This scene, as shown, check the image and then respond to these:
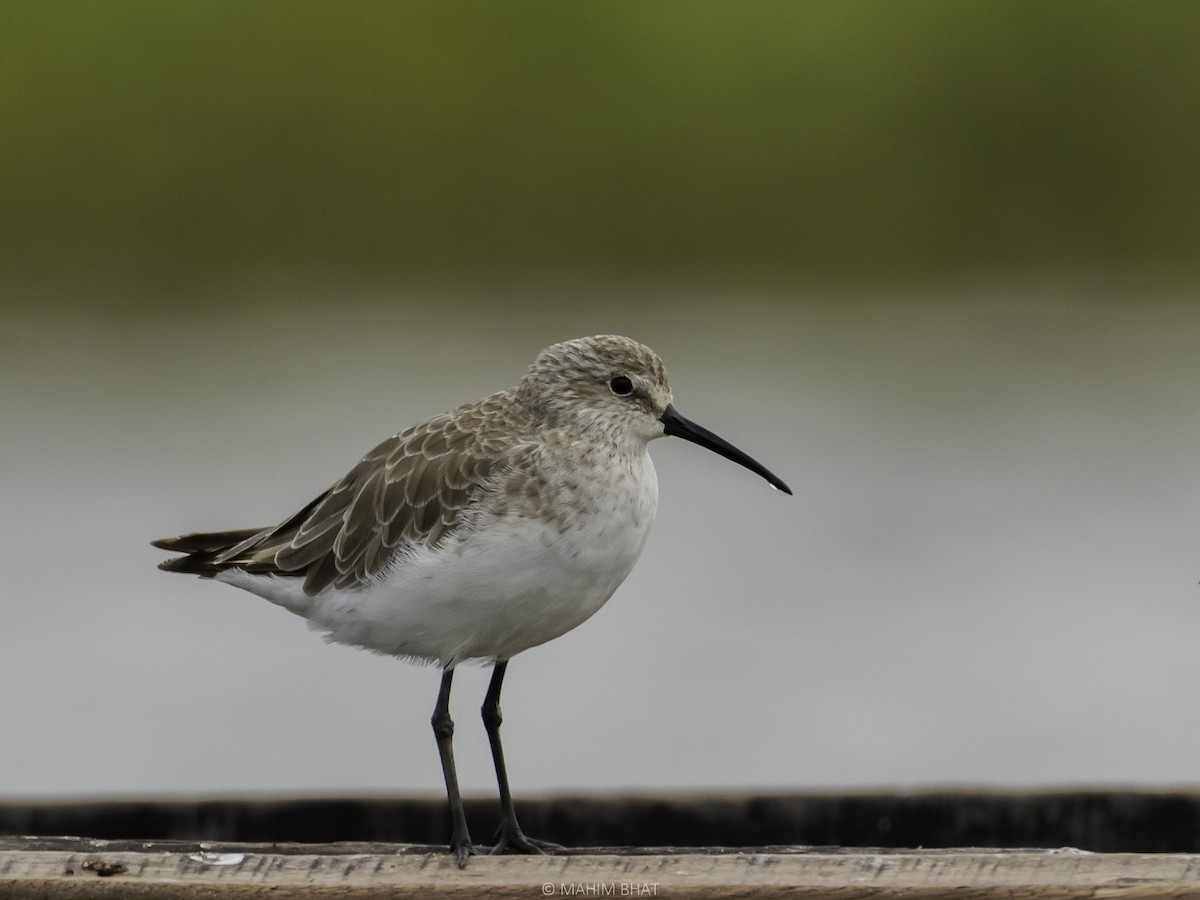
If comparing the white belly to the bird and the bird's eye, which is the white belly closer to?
the bird

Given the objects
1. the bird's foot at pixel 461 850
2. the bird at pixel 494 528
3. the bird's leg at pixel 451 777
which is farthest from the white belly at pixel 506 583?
the bird's foot at pixel 461 850

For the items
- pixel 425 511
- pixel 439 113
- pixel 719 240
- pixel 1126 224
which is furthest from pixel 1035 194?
pixel 425 511

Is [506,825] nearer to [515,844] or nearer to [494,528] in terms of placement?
[515,844]

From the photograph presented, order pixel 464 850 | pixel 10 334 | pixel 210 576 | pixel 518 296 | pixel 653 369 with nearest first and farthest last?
pixel 464 850, pixel 653 369, pixel 210 576, pixel 518 296, pixel 10 334

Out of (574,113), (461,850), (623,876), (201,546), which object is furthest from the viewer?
(574,113)

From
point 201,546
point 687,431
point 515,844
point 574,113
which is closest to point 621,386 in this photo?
point 687,431

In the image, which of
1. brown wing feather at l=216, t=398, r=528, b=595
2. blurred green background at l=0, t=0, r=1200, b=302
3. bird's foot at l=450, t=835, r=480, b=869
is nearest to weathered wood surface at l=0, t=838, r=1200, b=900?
bird's foot at l=450, t=835, r=480, b=869

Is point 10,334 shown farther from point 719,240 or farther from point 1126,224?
point 1126,224
